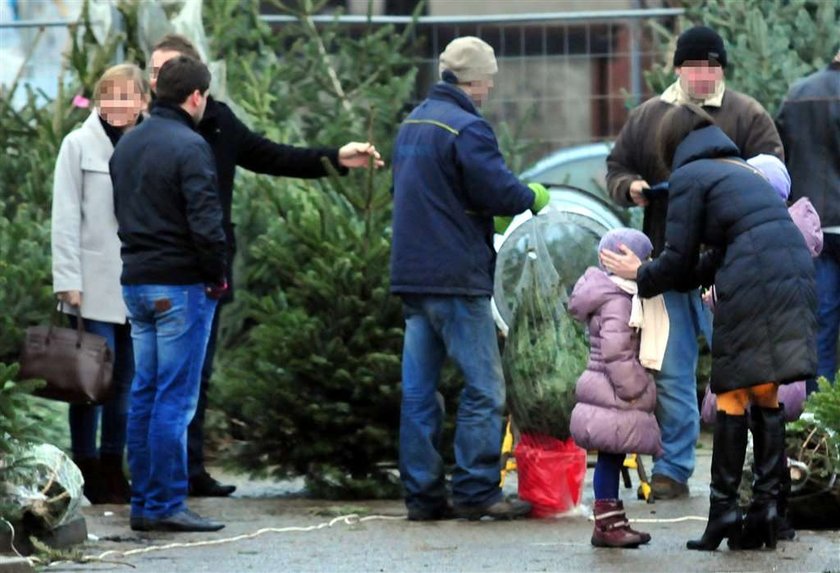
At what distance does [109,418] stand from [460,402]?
162 centimetres

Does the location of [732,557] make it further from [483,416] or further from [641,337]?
[483,416]

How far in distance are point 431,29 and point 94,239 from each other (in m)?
4.84

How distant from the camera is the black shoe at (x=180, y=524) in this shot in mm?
8375

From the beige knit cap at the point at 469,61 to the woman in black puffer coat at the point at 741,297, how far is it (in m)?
1.32

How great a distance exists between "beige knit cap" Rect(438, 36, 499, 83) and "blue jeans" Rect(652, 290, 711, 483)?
1.34m

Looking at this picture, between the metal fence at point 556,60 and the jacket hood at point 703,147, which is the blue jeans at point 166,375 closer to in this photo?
the jacket hood at point 703,147

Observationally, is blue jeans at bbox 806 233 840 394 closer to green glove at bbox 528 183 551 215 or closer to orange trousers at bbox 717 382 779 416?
green glove at bbox 528 183 551 215

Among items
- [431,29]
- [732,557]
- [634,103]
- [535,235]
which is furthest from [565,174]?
[732,557]

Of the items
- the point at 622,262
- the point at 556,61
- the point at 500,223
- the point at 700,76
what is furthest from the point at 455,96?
the point at 556,61

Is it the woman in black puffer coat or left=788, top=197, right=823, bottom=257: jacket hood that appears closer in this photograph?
the woman in black puffer coat

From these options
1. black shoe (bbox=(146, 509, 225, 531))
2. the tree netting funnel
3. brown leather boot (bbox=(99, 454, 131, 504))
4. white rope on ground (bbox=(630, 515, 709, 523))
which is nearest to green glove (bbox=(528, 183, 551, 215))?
the tree netting funnel

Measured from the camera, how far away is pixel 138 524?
8.43 meters

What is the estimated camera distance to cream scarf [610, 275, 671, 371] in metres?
7.74

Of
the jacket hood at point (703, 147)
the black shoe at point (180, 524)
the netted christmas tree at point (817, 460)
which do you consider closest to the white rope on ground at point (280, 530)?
the black shoe at point (180, 524)
